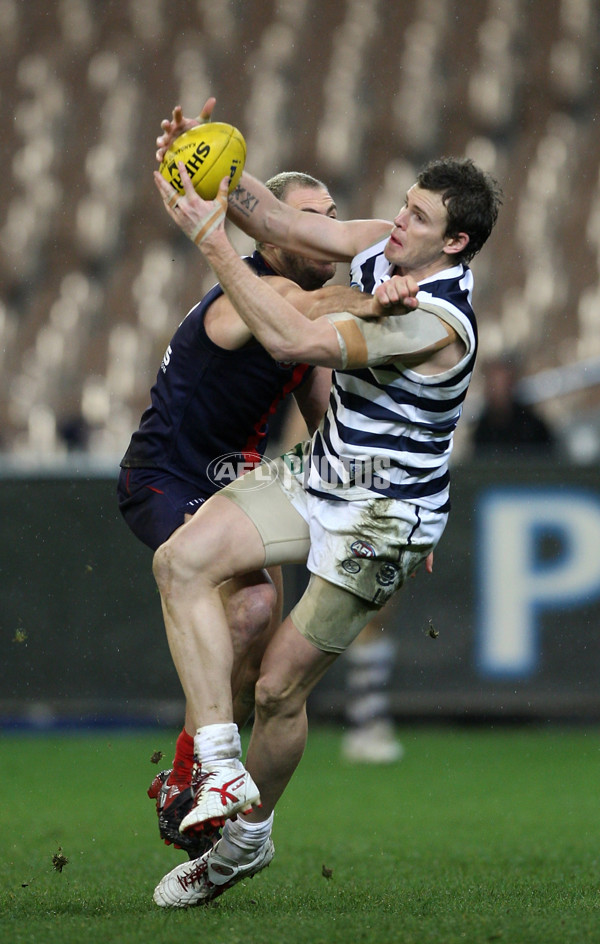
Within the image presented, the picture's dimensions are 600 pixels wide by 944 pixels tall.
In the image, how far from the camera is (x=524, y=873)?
478cm

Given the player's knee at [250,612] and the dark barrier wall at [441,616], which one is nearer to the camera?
the player's knee at [250,612]

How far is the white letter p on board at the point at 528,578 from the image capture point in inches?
329

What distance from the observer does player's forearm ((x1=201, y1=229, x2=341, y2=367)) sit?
12.5 feet

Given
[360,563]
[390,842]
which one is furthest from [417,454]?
[390,842]

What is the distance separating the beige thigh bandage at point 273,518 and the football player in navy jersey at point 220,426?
0.26 m

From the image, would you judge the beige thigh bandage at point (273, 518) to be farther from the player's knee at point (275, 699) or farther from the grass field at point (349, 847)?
the grass field at point (349, 847)

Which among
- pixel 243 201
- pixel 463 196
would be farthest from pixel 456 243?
pixel 243 201

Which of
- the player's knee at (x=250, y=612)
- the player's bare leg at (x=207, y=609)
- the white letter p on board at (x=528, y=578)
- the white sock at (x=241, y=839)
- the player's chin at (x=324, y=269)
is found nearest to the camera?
the player's bare leg at (x=207, y=609)

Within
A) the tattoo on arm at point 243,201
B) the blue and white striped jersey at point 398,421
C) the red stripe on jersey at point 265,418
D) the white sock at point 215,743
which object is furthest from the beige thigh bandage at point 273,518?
the tattoo on arm at point 243,201

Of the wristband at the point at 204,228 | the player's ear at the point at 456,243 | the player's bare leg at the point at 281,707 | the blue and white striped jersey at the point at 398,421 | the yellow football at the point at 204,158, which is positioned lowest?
the player's bare leg at the point at 281,707

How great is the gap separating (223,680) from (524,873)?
147 cm

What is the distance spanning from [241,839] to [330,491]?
111 cm

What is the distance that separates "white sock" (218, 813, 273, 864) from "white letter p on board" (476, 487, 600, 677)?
14.1 ft

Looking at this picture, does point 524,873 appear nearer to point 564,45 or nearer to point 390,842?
point 390,842
